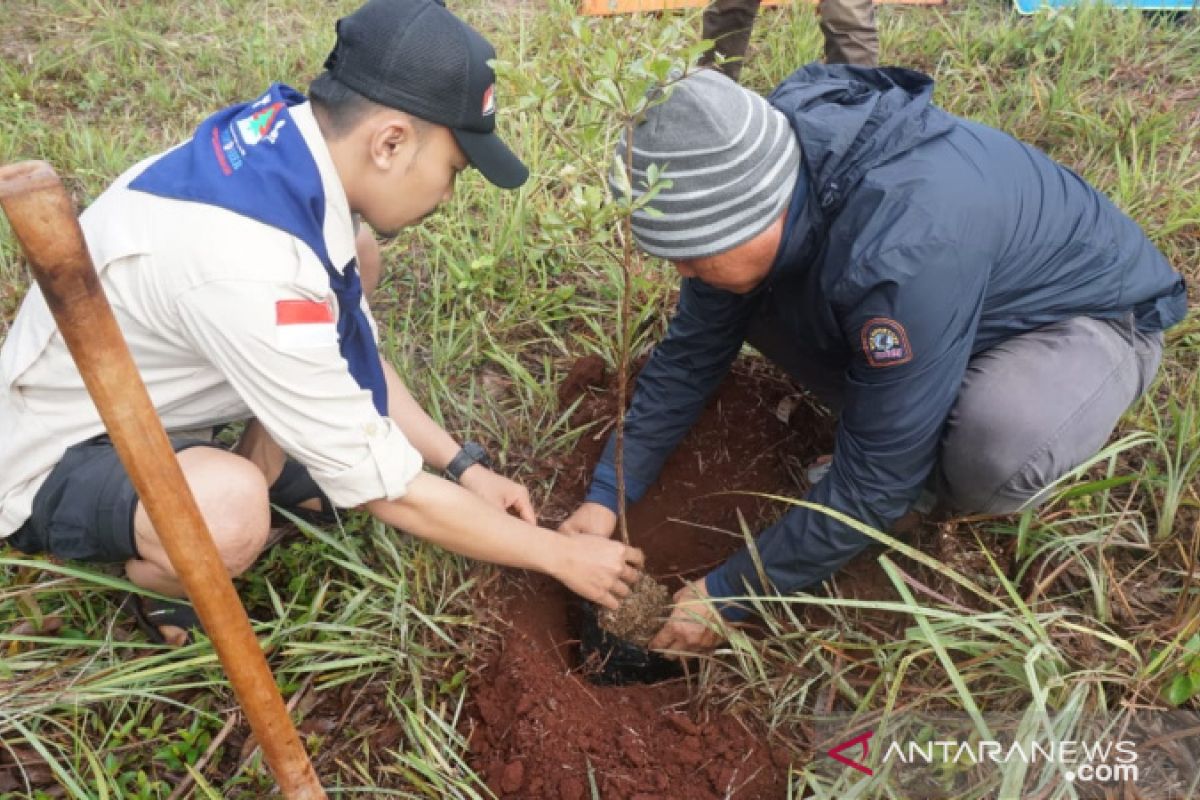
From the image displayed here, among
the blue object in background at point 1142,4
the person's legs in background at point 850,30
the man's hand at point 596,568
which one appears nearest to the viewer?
the man's hand at point 596,568

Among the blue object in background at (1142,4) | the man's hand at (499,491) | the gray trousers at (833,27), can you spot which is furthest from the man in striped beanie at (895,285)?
the blue object in background at (1142,4)

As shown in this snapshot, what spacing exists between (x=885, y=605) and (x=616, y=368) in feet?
3.91

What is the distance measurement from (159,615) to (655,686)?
105cm

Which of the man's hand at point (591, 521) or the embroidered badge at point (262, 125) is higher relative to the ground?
the embroidered badge at point (262, 125)

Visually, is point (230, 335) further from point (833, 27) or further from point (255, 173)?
point (833, 27)

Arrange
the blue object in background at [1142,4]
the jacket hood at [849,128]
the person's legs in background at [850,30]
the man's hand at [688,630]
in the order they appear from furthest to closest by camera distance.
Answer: the blue object in background at [1142,4] → the person's legs in background at [850,30] → the man's hand at [688,630] → the jacket hood at [849,128]

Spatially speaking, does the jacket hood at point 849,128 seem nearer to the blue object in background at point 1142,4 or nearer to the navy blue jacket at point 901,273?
the navy blue jacket at point 901,273

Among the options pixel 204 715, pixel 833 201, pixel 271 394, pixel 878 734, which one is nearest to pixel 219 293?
pixel 271 394

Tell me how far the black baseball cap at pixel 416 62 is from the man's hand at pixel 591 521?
3.07 feet

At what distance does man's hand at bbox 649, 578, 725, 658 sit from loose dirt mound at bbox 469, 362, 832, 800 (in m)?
0.10

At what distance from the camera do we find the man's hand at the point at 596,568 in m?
1.86

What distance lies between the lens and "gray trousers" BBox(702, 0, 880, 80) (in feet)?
11.1

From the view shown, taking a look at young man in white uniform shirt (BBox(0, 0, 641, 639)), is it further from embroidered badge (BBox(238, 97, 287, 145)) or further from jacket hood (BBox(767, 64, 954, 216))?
jacket hood (BBox(767, 64, 954, 216))

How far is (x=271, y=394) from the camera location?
1.54 m
